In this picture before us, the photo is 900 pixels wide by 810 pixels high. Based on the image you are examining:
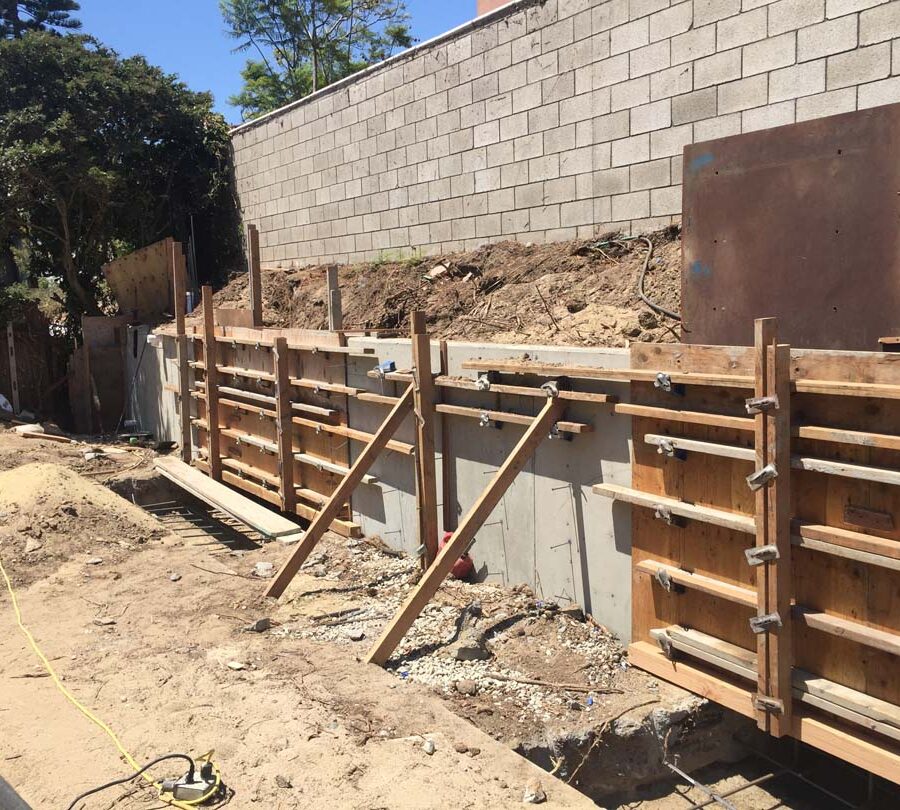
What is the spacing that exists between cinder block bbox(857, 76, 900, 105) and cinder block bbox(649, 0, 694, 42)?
2001 millimetres

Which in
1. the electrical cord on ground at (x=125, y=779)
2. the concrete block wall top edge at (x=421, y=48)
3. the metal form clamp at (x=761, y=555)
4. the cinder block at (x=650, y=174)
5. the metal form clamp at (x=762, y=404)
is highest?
the concrete block wall top edge at (x=421, y=48)

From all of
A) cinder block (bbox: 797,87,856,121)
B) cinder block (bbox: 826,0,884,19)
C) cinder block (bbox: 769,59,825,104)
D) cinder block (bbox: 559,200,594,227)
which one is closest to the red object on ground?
cinder block (bbox: 559,200,594,227)

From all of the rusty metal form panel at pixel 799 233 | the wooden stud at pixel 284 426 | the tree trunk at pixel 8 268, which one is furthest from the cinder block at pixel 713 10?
the tree trunk at pixel 8 268

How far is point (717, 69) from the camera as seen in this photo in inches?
322

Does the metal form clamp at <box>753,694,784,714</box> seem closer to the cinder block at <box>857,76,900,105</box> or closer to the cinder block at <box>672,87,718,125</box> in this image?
the cinder block at <box>857,76,900,105</box>

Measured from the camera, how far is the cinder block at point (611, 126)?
29.8 feet

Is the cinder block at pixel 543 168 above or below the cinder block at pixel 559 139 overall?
below

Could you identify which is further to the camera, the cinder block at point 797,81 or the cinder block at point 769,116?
the cinder block at point 769,116

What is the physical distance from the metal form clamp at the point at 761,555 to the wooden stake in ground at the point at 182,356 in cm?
A: 1005

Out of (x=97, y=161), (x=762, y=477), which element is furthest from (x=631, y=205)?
(x=97, y=161)

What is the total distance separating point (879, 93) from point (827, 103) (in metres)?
0.46

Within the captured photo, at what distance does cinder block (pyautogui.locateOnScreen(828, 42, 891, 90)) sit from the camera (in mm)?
6910

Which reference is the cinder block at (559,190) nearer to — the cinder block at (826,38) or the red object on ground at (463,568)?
the cinder block at (826,38)

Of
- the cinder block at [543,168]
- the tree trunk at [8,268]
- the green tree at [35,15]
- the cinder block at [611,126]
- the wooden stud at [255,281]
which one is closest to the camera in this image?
the cinder block at [611,126]
